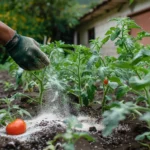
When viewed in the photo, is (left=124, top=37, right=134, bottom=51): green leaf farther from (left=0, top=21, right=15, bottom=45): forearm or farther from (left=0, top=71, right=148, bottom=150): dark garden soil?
(left=0, top=21, right=15, bottom=45): forearm

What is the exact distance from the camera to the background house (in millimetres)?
7268

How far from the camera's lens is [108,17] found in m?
9.68

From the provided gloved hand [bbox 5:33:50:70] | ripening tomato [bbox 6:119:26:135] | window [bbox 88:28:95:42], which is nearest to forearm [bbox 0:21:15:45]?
gloved hand [bbox 5:33:50:70]

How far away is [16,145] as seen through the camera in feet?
5.90

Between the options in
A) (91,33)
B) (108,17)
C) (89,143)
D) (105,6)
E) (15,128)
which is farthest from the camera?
(91,33)

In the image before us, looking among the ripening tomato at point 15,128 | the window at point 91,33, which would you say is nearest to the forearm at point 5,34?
the ripening tomato at point 15,128

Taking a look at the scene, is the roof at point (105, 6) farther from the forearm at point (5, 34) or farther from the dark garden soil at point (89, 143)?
the dark garden soil at point (89, 143)

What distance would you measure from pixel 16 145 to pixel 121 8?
7495 millimetres

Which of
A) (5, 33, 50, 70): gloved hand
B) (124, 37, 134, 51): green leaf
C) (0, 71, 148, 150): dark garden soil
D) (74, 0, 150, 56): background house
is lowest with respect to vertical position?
(0, 71, 148, 150): dark garden soil

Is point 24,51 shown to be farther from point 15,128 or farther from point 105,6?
point 105,6

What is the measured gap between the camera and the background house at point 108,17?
7.27m

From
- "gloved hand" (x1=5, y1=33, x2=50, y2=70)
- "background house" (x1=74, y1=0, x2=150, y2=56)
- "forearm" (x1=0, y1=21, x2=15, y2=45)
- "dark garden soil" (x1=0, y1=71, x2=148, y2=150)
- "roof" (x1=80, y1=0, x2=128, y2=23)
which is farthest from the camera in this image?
"roof" (x1=80, y1=0, x2=128, y2=23)

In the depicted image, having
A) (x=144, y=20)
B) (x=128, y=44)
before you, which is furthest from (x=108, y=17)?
(x=128, y=44)

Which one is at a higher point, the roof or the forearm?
the roof
